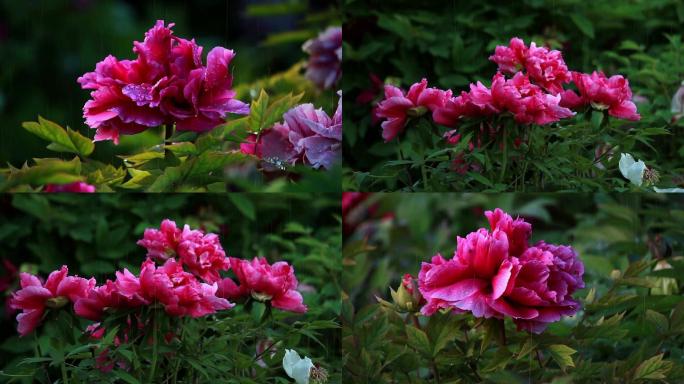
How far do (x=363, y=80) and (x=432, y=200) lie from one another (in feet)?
1.57

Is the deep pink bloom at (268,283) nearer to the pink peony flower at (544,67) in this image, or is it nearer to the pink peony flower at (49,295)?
the pink peony flower at (49,295)

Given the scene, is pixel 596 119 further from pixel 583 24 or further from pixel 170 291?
pixel 170 291

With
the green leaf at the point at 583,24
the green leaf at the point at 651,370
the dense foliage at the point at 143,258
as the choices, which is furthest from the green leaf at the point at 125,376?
the green leaf at the point at 583,24

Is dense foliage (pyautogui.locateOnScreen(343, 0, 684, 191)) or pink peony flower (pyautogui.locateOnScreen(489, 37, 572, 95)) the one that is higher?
pink peony flower (pyautogui.locateOnScreen(489, 37, 572, 95))

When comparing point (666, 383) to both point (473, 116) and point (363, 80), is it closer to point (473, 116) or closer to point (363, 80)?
point (473, 116)

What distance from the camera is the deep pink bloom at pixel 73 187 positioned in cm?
215

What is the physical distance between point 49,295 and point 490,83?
1013mm

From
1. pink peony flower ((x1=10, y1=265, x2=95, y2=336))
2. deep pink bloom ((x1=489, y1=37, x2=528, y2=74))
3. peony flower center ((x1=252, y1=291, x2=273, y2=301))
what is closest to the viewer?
pink peony flower ((x1=10, y1=265, x2=95, y2=336))

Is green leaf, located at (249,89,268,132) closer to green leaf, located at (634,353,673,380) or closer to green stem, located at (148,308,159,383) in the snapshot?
green stem, located at (148,308,159,383)

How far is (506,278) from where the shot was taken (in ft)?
5.81

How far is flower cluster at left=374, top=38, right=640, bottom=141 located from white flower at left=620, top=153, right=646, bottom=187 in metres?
0.09

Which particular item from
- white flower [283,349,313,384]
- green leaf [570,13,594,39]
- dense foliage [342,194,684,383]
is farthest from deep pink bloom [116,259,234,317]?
green leaf [570,13,594,39]

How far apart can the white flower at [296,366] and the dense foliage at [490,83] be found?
40 cm

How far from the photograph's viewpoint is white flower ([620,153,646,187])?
212 centimetres
